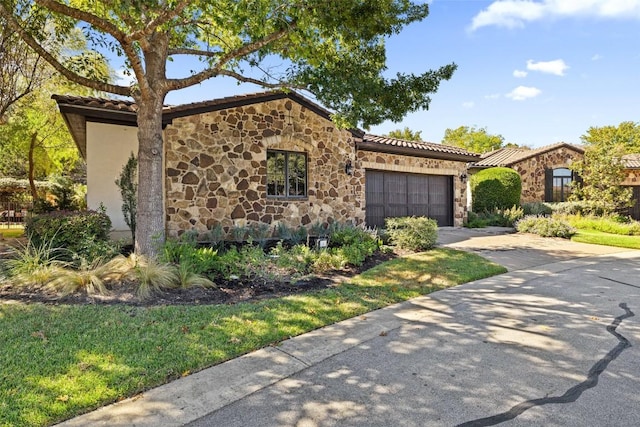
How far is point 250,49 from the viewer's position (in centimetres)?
712

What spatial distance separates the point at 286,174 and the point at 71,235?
5903 mm

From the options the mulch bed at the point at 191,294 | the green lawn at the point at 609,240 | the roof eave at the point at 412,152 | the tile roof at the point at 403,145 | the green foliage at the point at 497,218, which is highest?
the tile roof at the point at 403,145

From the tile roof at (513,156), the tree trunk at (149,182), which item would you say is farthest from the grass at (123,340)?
the tile roof at (513,156)

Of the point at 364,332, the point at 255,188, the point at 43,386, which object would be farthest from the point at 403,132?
the point at 43,386

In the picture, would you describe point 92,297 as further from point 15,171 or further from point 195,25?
point 15,171

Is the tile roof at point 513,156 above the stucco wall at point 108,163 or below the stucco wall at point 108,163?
above

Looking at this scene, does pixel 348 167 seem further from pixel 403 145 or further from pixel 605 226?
pixel 605 226

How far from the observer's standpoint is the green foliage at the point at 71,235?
680cm

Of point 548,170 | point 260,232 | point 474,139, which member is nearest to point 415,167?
point 260,232

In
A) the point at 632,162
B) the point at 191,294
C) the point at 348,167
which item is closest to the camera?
the point at 191,294

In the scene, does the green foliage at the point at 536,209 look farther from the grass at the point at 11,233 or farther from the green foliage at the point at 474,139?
the green foliage at the point at 474,139

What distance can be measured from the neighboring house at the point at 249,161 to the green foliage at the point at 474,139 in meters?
29.7

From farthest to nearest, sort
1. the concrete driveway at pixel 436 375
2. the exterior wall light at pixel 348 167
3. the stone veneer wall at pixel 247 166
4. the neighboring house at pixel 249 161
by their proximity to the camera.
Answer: the exterior wall light at pixel 348 167
the stone veneer wall at pixel 247 166
the neighboring house at pixel 249 161
the concrete driveway at pixel 436 375

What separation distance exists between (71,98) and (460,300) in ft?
29.7
